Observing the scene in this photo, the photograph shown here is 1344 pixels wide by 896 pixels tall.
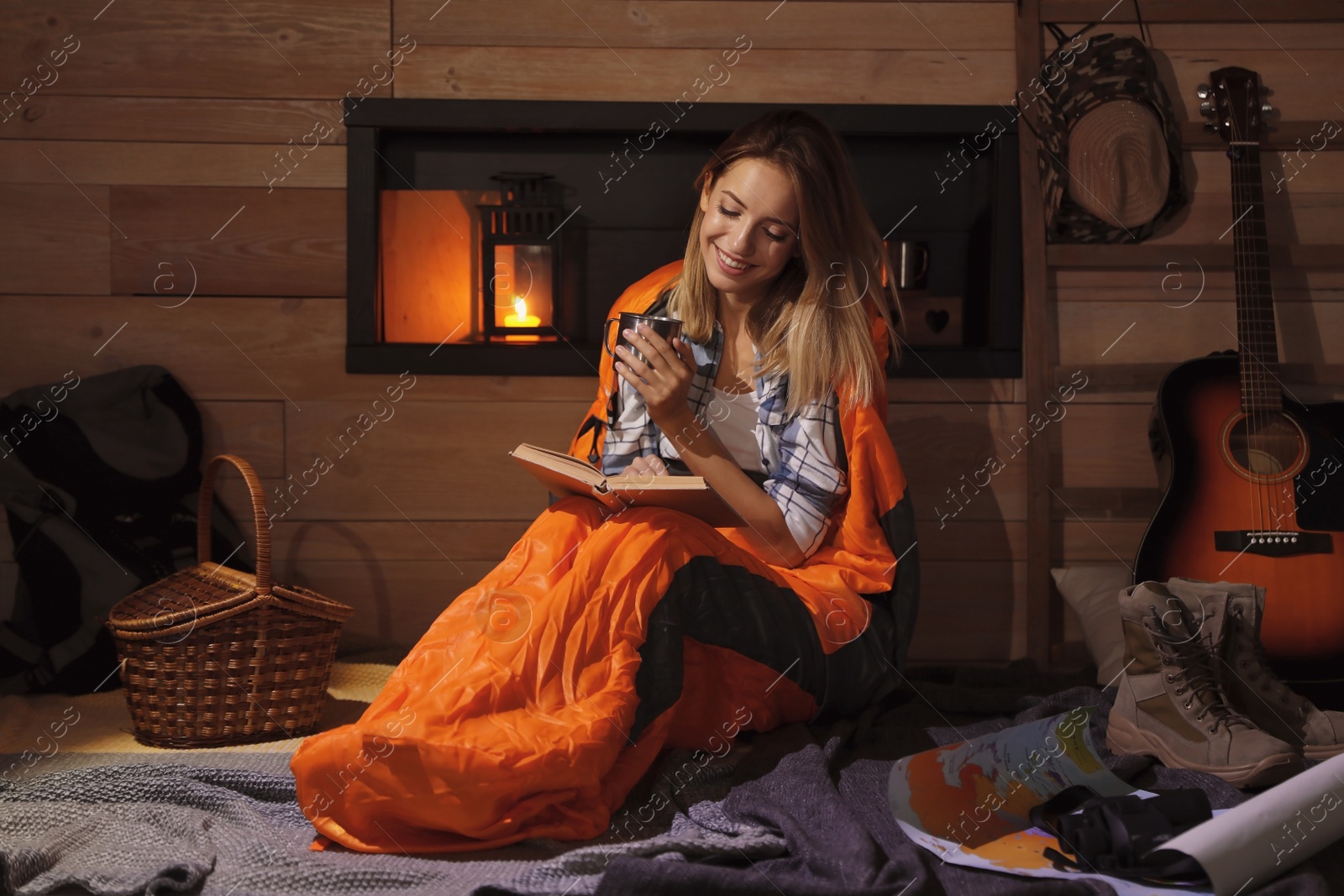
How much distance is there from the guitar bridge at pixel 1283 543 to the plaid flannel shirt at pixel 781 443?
67cm

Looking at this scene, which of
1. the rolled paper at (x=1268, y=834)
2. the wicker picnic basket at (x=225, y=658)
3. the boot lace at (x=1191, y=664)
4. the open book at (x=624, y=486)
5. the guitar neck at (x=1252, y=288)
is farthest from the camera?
the guitar neck at (x=1252, y=288)

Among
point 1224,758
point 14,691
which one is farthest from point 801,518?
point 14,691

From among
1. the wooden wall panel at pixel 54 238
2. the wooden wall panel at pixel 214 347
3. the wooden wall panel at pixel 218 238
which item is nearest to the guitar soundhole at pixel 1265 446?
the wooden wall panel at pixel 214 347

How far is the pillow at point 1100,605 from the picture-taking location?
174 centimetres

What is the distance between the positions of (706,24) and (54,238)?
1.32 m

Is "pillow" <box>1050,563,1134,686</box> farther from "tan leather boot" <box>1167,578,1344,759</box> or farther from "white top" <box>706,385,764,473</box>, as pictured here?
"white top" <box>706,385,764,473</box>

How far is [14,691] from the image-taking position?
174 centimetres

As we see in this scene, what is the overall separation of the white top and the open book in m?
0.30

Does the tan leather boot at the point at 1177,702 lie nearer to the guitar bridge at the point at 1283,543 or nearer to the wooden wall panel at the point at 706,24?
the guitar bridge at the point at 1283,543

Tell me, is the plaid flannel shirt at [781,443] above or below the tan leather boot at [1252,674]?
above

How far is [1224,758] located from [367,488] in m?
1.51

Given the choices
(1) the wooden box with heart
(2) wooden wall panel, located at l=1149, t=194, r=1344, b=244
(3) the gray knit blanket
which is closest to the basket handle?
(3) the gray knit blanket

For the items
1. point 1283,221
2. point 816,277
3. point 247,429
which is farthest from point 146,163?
point 1283,221

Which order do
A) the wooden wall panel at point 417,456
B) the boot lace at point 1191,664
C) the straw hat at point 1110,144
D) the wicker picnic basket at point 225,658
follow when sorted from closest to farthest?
the boot lace at point 1191,664 < the wicker picnic basket at point 225,658 < the straw hat at point 1110,144 < the wooden wall panel at point 417,456
